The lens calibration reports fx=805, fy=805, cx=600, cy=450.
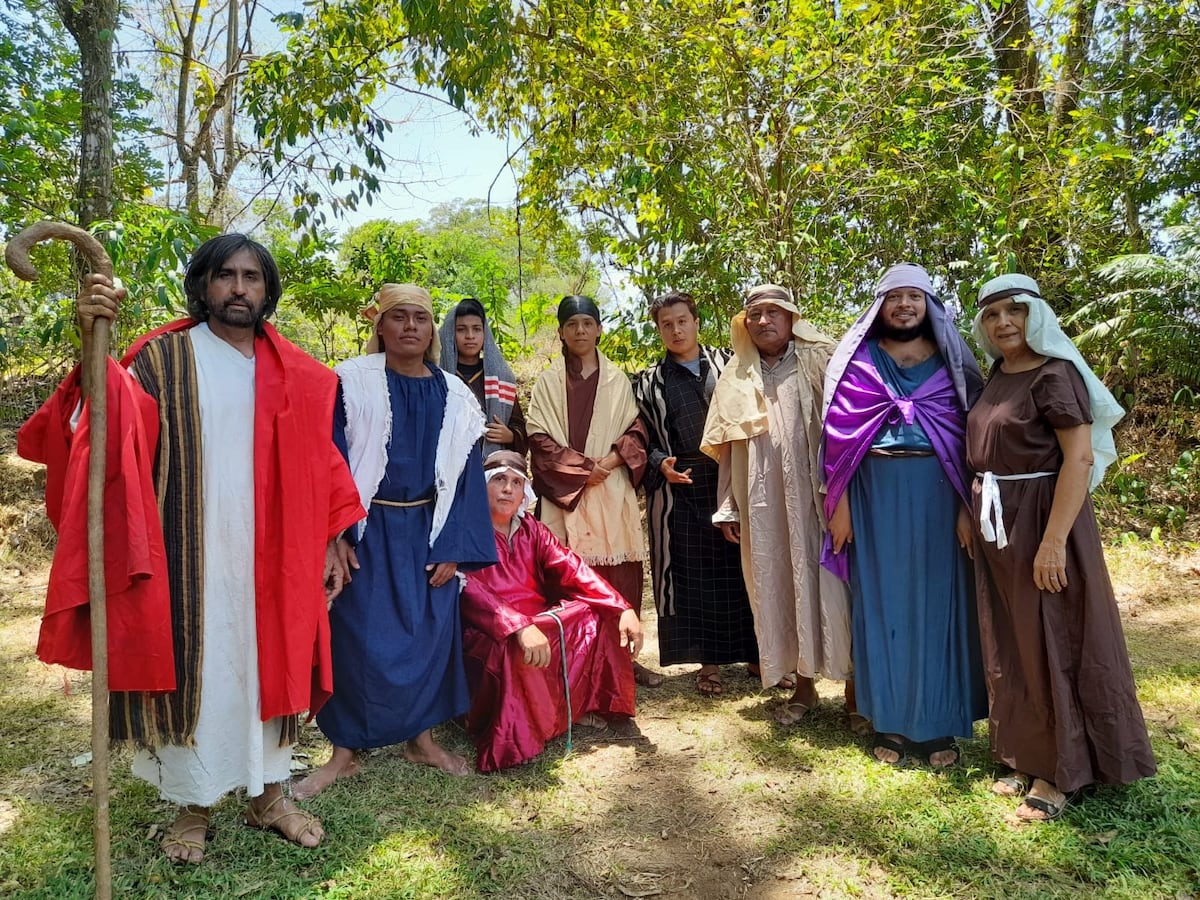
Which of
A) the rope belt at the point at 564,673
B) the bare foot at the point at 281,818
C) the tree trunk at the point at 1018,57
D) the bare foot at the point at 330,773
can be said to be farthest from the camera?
the tree trunk at the point at 1018,57

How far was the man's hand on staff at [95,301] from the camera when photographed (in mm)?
2047

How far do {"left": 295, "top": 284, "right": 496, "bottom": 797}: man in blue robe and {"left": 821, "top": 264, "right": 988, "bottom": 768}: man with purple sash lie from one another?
1.48 m

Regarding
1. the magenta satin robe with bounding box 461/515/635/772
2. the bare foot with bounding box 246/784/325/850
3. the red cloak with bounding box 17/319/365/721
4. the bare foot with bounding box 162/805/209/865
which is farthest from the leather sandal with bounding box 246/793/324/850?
the magenta satin robe with bounding box 461/515/635/772

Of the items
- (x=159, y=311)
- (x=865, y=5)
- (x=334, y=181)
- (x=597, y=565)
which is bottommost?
(x=597, y=565)

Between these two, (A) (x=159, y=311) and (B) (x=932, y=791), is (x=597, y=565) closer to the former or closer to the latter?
(B) (x=932, y=791)

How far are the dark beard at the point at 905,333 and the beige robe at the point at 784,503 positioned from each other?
34cm

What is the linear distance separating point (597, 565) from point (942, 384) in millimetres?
1822

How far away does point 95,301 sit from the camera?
2051 mm

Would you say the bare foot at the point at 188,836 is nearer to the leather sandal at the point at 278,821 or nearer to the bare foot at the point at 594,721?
the leather sandal at the point at 278,821

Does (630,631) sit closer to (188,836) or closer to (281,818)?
(281,818)

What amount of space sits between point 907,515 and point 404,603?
195 centimetres

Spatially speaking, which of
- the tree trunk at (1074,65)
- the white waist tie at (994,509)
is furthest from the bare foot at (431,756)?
the tree trunk at (1074,65)

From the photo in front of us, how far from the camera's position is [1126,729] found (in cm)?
260

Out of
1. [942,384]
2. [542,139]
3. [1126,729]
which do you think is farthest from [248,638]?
[542,139]
